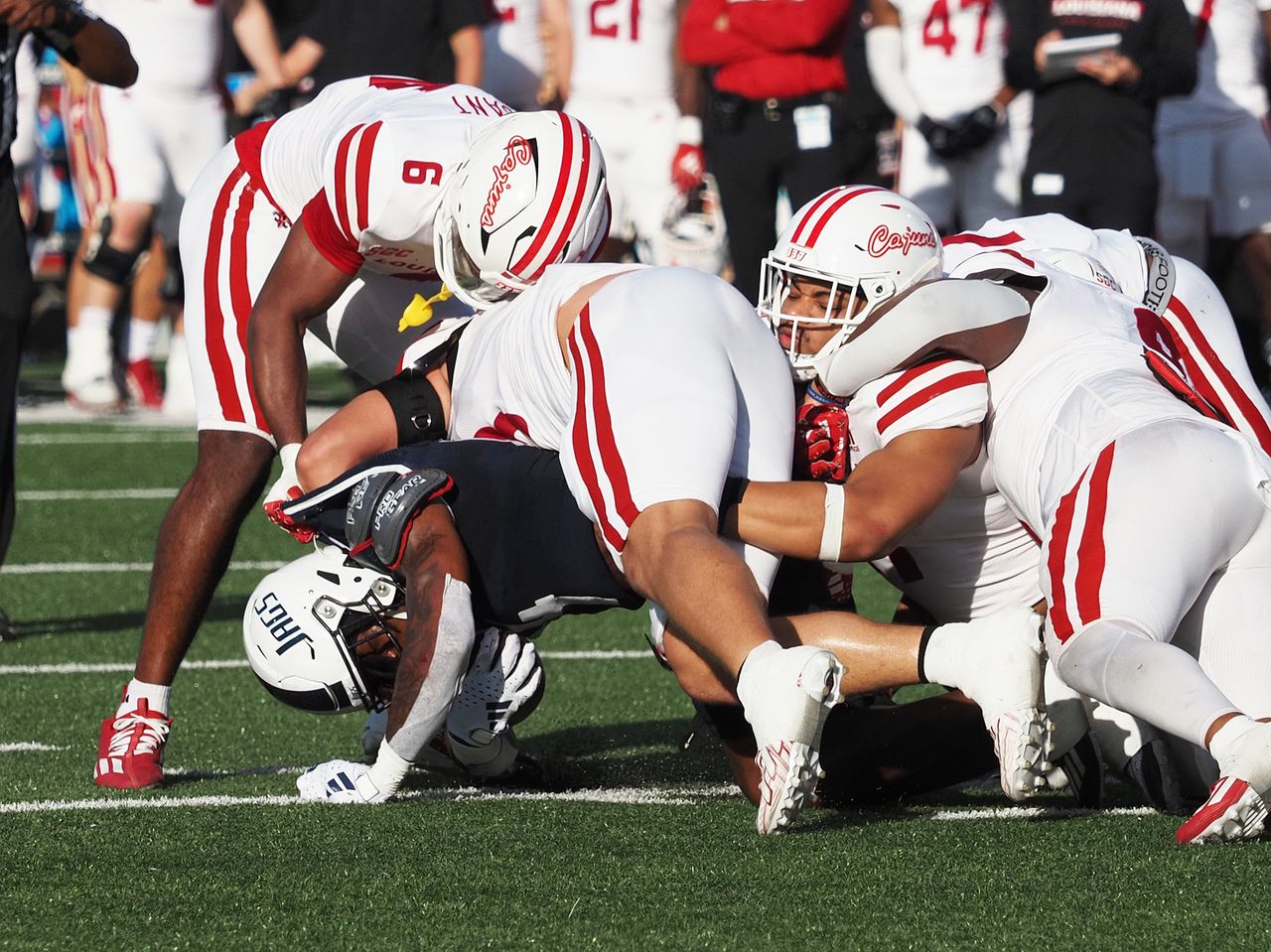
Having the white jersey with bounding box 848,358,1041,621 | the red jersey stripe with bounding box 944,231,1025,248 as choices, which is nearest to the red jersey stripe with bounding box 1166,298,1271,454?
the red jersey stripe with bounding box 944,231,1025,248

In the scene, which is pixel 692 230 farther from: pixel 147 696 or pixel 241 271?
pixel 147 696

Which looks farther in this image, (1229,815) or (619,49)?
(619,49)

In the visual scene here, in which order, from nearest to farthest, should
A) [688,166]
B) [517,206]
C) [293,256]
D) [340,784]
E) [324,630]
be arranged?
[340,784] → [324,630] → [517,206] → [293,256] → [688,166]

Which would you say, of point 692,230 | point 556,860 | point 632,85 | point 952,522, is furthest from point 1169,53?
point 556,860

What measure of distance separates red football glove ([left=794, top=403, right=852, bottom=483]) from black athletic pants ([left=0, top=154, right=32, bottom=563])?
2.35 meters

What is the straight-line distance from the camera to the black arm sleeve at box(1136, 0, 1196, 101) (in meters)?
8.30

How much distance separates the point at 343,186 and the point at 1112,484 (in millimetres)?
1731

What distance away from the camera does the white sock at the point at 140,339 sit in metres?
10.6

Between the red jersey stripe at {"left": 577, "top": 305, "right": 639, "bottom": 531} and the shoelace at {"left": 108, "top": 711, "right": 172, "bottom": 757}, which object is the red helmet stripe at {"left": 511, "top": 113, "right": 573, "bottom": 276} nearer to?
the red jersey stripe at {"left": 577, "top": 305, "right": 639, "bottom": 531}

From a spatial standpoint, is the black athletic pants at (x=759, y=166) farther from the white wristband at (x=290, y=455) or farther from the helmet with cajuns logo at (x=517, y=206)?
the white wristband at (x=290, y=455)

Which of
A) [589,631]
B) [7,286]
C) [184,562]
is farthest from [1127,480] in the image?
[7,286]

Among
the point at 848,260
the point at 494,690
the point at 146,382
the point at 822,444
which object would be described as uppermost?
the point at 848,260

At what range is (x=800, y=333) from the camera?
3975 millimetres

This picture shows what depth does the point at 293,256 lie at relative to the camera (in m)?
4.38
